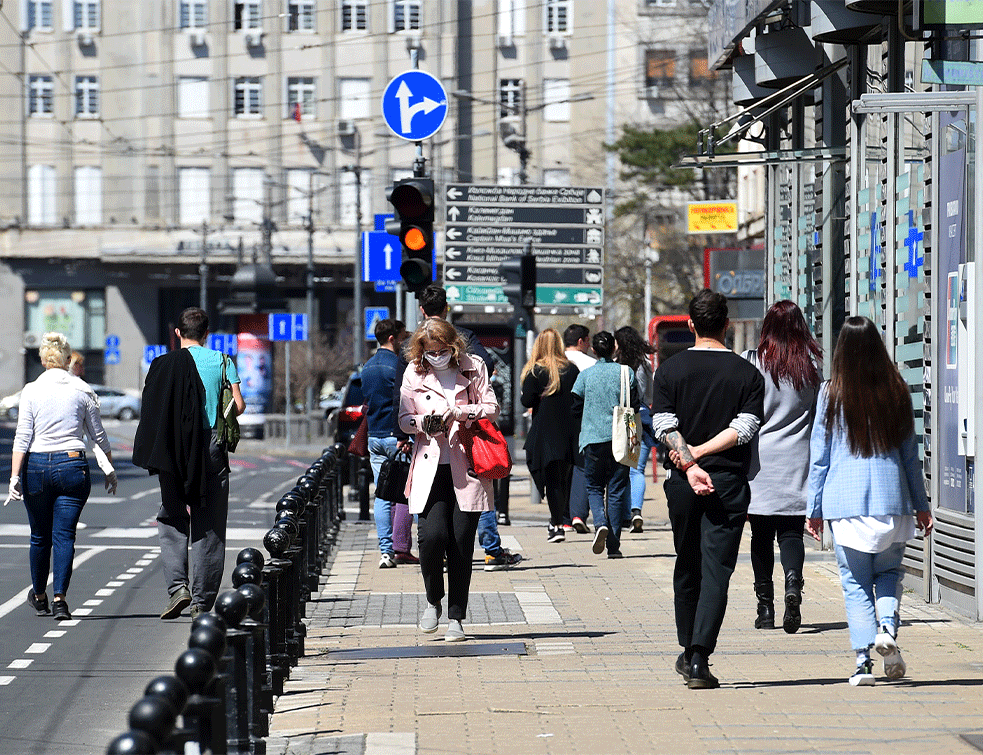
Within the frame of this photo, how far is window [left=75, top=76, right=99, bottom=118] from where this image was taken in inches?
2425

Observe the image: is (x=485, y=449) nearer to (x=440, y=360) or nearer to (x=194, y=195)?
(x=440, y=360)

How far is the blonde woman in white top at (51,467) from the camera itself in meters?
11.2

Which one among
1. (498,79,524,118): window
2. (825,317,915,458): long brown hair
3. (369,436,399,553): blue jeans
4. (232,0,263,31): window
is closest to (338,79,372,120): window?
(232,0,263,31): window

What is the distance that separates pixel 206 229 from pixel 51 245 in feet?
20.6

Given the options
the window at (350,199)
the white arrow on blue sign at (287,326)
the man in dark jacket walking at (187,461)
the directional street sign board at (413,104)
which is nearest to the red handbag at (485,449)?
the man in dark jacket walking at (187,461)

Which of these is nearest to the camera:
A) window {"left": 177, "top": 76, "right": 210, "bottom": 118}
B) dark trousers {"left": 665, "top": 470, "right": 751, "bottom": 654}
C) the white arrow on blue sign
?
dark trousers {"left": 665, "top": 470, "right": 751, "bottom": 654}

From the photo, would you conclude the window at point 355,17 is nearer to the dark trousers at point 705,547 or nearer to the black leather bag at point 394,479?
the black leather bag at point 394,479

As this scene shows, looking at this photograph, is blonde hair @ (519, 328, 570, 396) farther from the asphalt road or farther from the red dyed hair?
the red dyed hair

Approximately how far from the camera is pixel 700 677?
25.3 feet

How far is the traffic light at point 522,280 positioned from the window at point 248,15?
42396 millimetres

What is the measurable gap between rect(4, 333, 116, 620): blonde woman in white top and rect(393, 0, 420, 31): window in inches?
2015

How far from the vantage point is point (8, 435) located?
48500 millimetres

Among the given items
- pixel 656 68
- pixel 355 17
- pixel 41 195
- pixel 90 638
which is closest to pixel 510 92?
pixel 355 17

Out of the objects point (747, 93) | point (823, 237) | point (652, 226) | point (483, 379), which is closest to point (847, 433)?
point (483, 379)
